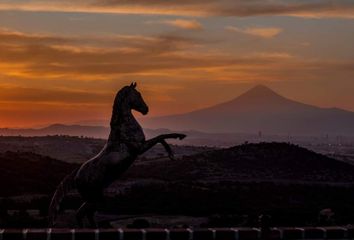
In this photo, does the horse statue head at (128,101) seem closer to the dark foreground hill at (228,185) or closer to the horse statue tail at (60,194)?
the horse statue tail at (60,194)

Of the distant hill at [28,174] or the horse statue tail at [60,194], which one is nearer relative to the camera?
the horse statue tail at [60,194]

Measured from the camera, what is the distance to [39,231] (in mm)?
13984

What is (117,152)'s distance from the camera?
16.7 meters

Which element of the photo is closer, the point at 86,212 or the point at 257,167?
the point at 86,212

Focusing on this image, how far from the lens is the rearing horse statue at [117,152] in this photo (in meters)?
16.7

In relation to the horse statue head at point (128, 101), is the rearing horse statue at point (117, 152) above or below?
below

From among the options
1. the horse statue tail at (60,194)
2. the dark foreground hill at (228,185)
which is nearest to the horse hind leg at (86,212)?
the horse statue tail at (60,194)

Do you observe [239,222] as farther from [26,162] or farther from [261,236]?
[26,162]

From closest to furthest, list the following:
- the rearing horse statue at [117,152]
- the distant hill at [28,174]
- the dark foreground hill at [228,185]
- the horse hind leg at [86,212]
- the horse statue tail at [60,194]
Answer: the rearing horse statue at [117,152]
the horse hind leg at [86,212]
the horse statue tail at [60,194]
the dark foreground hill at [228,185]
the distant hill at [28,174]

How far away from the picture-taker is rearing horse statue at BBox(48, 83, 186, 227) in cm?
1672

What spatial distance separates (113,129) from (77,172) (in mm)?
1309

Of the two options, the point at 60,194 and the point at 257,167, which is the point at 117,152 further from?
the point at 257,167

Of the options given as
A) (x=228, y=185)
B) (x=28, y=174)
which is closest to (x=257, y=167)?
(x=228, y=185)

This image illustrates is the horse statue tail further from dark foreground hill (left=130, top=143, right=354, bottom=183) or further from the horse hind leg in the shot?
dark foreground hill (left=130, top=143, right=354, bottom=183)
